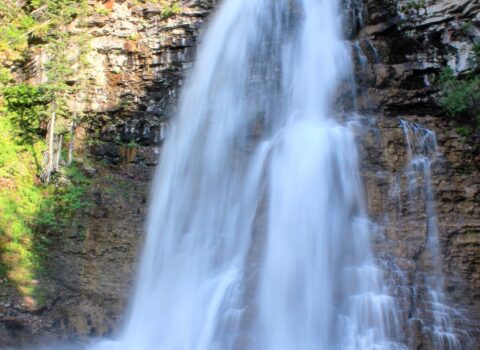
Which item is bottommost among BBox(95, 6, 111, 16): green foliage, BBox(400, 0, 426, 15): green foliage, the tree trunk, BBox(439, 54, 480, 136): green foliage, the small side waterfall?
the small side waterfall

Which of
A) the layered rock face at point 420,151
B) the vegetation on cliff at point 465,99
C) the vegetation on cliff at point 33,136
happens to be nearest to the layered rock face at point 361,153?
the layered rock face at point 420,151

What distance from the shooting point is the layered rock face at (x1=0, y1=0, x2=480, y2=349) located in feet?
26.1

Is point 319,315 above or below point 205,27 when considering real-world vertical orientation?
below

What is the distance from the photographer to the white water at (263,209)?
7.63 metres

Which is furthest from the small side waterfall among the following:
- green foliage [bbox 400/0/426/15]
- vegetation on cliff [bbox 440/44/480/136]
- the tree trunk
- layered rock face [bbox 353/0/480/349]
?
the tree trunk

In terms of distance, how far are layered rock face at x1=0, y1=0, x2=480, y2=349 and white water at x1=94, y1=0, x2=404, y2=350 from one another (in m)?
0.43

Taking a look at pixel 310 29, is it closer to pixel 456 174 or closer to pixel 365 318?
pixel 456 174

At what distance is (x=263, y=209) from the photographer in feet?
28.9

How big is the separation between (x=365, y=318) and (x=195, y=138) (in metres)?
6.21

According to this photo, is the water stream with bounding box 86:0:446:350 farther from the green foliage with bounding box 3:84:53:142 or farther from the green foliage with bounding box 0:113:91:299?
the green foliage with bounding box 3:84:53:142

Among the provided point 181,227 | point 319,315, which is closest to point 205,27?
point 181,227

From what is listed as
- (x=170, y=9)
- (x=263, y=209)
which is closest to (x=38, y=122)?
(x=170, y=9)

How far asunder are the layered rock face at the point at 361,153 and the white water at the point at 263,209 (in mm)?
433

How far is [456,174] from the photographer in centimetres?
871
